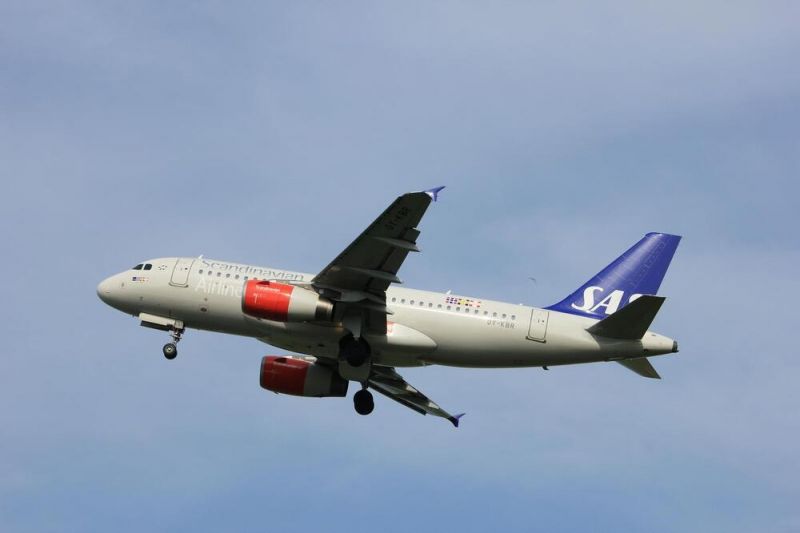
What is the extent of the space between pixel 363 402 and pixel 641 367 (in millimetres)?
13402

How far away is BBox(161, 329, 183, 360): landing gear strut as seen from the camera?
52.0 metres

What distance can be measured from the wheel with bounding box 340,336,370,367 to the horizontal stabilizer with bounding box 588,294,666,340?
9400mm

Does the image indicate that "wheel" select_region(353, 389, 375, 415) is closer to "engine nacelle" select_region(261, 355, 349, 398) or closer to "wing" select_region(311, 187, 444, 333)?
"engine nacelle" select_region(261, 355, 349, 398)

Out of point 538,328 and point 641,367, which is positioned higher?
point 538,328

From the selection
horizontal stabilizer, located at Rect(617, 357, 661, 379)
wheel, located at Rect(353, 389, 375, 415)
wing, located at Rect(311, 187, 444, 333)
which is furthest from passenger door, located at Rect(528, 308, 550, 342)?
wheel, located at Rect(353, 389, 375, 415)

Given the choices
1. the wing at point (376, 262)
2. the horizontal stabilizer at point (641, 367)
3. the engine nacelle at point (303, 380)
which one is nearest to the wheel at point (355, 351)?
the wing at point (376, 262)

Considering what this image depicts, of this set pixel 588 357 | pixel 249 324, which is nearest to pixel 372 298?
pixel 249 324

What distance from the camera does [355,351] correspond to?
49656 mm

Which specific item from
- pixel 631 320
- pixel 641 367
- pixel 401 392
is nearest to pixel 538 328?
pixel 631 320

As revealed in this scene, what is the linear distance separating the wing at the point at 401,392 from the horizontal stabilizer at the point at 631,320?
1096 centimetres

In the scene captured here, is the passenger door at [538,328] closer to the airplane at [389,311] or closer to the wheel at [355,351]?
the airplane at [389,311]

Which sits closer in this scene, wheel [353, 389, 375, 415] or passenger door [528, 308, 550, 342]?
passenger door [528, 308, 550, 342]

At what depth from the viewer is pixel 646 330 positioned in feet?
155

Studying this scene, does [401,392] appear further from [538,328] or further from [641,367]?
[641,367]
